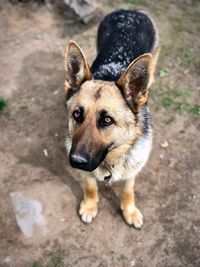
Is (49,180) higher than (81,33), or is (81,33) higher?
(81,33)

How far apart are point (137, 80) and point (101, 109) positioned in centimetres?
52

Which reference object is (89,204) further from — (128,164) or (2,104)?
(2,104)

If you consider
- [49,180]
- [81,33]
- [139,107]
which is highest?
[139,107]

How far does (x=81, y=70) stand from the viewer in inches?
191

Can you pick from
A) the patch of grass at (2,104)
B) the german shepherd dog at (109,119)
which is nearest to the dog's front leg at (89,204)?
the german shepherd dog at (109,119)

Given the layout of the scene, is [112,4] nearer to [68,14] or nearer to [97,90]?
[68,14]

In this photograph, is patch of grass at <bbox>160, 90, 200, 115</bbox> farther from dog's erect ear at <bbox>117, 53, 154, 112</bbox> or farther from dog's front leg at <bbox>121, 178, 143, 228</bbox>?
dog's erect ear at <bbox>117, 53, 154, 112</bbox>

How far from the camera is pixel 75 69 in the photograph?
490cm

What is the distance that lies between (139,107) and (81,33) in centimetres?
445

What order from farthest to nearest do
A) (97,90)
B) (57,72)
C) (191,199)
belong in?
1. (57,72)
2. (191,199)
3. (97,90)

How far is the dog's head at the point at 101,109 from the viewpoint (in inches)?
174

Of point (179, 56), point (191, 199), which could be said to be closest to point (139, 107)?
point (191, 199)

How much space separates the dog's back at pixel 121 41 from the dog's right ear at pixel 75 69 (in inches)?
20.7

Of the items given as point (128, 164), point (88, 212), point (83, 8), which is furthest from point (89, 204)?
point (83, 8)
